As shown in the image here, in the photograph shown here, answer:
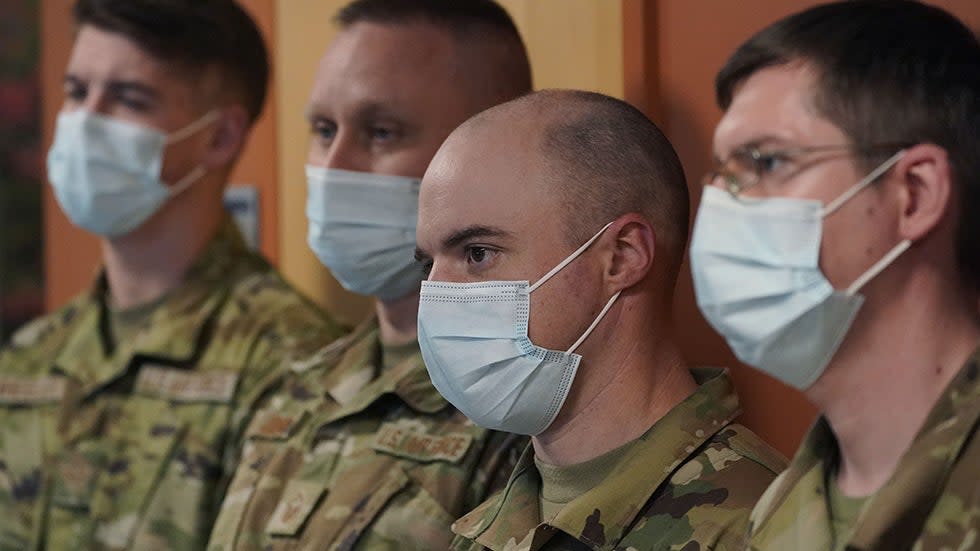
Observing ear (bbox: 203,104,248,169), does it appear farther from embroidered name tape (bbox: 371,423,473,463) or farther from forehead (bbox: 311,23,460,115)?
embroidered name tape (bbox: 371,423,473,463)

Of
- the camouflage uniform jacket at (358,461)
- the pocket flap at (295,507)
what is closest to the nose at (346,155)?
the camouflage uniform jacket at (358,461)

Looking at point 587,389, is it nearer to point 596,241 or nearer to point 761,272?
point 596,241

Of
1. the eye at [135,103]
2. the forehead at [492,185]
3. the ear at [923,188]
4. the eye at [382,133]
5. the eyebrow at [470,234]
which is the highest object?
the ear at [923,188]

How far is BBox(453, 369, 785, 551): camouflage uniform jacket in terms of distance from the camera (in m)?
2.21

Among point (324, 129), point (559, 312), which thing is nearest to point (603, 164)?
point (559, 312)

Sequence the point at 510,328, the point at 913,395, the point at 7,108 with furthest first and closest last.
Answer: the point at 7,108 < the point at 510,328 < the point at 913,395

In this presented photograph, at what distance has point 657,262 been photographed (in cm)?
243

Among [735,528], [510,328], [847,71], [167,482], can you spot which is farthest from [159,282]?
[847,71]

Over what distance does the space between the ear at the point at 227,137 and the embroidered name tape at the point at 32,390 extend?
66cm

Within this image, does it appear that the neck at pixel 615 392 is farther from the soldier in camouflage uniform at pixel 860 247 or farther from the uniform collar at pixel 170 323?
the uniform collar at pixel 170 323

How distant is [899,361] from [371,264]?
1479 millimetres

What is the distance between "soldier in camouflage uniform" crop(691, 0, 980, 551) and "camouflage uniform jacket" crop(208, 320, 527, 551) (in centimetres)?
94

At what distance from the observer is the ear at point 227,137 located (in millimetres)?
4023

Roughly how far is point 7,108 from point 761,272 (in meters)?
4.57
